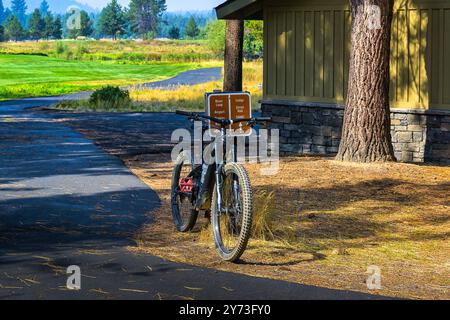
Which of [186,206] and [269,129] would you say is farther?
[269,129]

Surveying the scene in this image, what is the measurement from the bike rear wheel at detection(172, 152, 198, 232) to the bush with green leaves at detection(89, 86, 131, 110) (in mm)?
24218

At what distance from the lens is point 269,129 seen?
20422 millimetres

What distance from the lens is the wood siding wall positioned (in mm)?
17438

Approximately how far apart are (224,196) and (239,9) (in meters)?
11.5

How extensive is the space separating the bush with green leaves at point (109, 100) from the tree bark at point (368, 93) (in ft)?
65.4

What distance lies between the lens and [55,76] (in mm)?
75688

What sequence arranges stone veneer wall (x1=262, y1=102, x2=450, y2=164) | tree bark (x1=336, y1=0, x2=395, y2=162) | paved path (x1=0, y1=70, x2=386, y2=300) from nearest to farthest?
paved path (x1=0, y1=70, x2=386, y2=300)
tree bark (x1=336, y1=0, x2=395, y2=162)
stone veneer wall (x1=262, y1=102, x2=450, y2=164)

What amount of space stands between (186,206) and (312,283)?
137 inches

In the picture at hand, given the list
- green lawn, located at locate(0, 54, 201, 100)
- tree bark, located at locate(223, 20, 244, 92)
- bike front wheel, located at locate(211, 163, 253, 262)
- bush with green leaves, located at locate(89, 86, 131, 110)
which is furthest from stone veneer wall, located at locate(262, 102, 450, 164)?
green lawn, located at locate(0, 54, 201, 100)

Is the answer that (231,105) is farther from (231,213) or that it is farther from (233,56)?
(233,56)

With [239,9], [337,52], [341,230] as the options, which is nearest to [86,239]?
[341,230]

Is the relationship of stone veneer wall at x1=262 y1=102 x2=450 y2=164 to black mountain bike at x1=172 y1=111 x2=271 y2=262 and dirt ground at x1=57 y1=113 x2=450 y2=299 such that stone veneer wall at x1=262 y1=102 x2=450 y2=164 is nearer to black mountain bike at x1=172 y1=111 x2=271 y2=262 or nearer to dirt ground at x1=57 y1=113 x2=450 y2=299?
dirt ground at x1=57 y1=113 x2=450 y2=299

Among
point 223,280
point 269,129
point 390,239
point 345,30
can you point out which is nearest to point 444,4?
point 345,30
